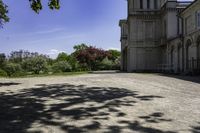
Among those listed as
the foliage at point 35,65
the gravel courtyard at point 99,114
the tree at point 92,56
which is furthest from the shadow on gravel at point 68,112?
the tree at point 92,56

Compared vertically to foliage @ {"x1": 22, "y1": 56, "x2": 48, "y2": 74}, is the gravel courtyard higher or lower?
lower

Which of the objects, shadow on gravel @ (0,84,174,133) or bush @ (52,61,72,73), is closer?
shadow on gravel @ (0,84,174,133)

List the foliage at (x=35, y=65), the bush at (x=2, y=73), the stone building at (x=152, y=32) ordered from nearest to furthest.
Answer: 1. the bush at (x=2, y=73)
2. the stone building at (x=152, y=32)
3. the foliage at (x=35, y=65)

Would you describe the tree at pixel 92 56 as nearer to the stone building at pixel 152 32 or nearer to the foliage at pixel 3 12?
the stone building at pixel 152 32

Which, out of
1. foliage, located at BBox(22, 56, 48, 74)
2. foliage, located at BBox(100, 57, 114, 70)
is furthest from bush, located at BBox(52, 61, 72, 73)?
foliage, located at BBox(100, 57, 114, 70)

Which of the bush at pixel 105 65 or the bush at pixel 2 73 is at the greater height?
the bush at pixel 105 65

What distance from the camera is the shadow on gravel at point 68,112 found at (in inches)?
264

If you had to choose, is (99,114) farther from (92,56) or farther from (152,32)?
(92,56)

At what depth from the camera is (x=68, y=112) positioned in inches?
323

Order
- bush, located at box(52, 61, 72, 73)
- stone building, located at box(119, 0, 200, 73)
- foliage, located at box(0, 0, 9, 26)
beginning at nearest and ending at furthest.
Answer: foliage, located at box(0, 0, 9, 26)
stone building, located at box(119, 0, 200, 73)
bush, located at box(52, 61, 72, 73)

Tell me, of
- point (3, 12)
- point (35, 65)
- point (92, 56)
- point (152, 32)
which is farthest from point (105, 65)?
point (3, 12)

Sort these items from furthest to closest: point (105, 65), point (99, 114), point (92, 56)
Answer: point (105, 65)
point (92, 56)
point (99, 114)

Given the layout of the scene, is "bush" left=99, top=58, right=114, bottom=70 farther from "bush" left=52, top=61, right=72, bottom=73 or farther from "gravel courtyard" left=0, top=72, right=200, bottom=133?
"gravel courtyard" left=0, top=72, right=200, bottom=133

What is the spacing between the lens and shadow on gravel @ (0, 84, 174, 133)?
264 inches
